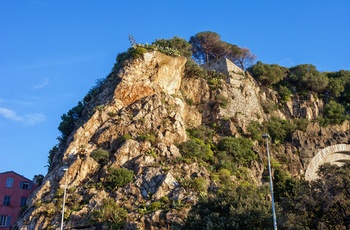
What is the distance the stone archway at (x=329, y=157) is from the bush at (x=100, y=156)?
75.9 feet

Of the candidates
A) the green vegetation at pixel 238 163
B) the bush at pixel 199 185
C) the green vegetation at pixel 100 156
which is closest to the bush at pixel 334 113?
the green vegetation at pixel 238 163

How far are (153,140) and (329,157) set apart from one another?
22279mm

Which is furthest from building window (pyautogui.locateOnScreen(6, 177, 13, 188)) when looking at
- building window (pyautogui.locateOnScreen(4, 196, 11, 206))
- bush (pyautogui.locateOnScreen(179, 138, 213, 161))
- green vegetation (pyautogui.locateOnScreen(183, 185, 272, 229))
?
green vegetation (pyautogui.locateOnScreen(183, 185, 272, 229))

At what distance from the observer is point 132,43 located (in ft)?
191

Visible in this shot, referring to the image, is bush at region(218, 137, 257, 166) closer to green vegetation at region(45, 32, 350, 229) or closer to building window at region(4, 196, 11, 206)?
green vegetation at region(45, 32, 350, 229)

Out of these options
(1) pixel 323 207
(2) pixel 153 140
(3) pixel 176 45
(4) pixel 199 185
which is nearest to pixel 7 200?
(2) pixel 153 140

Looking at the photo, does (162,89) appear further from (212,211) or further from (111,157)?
(212,211)

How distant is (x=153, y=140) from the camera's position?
47.0 meters

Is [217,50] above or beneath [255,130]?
above

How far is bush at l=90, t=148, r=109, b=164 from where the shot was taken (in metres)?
44.8

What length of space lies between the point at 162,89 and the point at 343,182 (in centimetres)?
2752

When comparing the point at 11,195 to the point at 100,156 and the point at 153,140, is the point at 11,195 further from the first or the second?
the point at 153,140

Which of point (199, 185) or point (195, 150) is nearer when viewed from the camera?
point (199, 185)

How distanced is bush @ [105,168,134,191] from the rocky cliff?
0.27 meters
